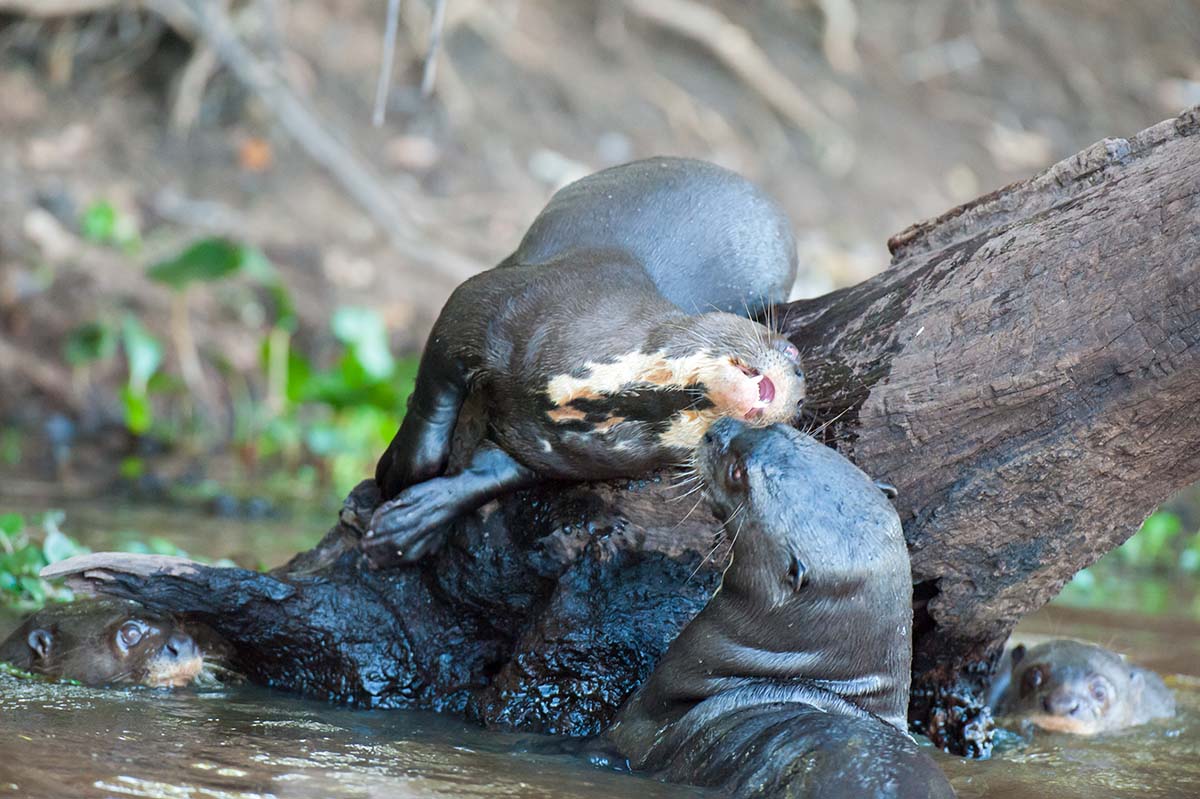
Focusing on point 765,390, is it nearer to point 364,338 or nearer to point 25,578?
point 25,578

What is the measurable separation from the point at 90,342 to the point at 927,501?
4.87 metres

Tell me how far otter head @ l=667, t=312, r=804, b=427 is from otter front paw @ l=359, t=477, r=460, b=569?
23.8 inches

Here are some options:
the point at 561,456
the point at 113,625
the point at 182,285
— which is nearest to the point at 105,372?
the point at 182,285

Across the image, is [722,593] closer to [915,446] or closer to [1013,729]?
[915,446]

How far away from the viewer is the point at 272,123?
28.4 feet

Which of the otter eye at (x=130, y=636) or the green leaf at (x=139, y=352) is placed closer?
the otter eye at (x=130, y=636)

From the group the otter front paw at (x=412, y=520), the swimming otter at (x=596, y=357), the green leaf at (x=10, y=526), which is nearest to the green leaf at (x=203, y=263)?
the green leaf at (x=10, y=526)

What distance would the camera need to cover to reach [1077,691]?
151 inches

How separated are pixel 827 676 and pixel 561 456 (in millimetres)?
722

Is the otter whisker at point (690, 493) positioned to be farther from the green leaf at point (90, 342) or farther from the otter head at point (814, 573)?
the green leaf at point (90, 342)

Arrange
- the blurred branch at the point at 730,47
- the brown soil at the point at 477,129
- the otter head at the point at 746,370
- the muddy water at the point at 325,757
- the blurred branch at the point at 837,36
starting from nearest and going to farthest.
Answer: the muddy water at the point at 325,757, the otter head at the point at 746,370, the brown soil at the point at 477,129, the blurred branch at the point at 730,47, the blurred branch at the point at 837,36

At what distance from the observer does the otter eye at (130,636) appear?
331 centimetres

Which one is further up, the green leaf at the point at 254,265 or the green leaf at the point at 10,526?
the green leaf at the point at 254,265

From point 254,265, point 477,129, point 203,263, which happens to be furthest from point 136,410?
point 477,129
